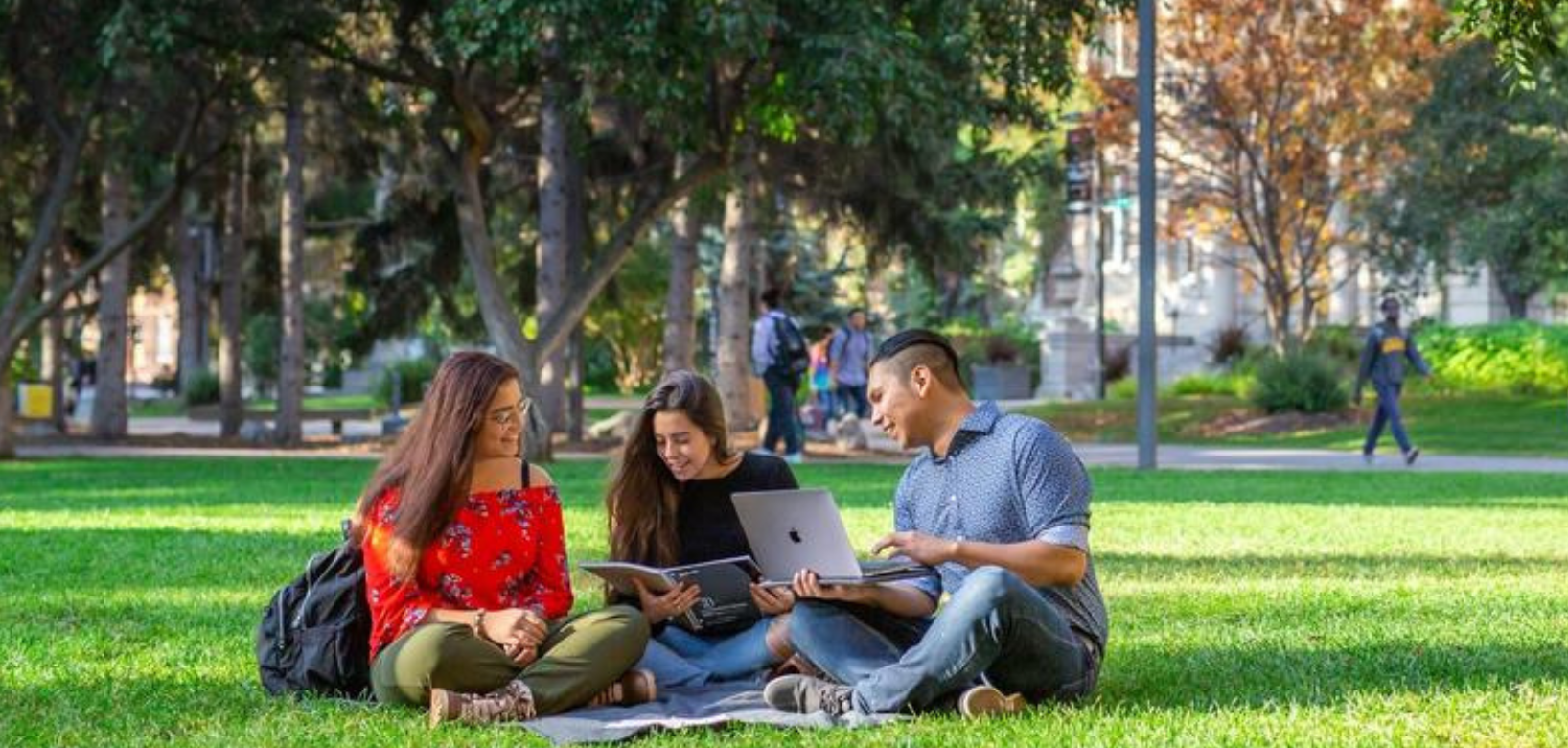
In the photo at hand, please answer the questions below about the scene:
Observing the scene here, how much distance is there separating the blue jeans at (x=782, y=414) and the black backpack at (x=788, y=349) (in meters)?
0.35

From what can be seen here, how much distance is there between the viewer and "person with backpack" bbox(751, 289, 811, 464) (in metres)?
25.8

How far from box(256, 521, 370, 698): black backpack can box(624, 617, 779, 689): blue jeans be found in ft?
2.97

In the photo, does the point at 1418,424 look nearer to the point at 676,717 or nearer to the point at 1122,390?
the point at 1122,390

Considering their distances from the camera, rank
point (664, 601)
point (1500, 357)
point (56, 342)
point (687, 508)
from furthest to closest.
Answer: point (1500, 357) → point (56, 342) → point (687, 508) → point (664, 601)

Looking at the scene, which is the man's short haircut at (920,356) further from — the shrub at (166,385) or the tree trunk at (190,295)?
the shrub at (166,385)

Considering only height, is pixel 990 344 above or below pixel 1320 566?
above

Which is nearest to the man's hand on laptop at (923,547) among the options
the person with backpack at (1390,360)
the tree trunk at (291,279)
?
the person with backpack at (1390,360)

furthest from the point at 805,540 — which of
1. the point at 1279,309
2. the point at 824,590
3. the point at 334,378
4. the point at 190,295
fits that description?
the point at 334,378

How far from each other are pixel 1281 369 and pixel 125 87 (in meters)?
17.6

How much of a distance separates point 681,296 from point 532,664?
1066 inches

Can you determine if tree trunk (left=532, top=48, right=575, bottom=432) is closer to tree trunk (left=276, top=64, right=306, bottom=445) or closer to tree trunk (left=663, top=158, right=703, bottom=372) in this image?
tree trunk (left=663, top=158, right=703, bottom=372)

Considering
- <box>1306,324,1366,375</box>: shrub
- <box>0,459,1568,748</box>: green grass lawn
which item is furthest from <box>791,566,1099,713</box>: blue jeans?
<box>1306,324,1366,375</box>: shrub

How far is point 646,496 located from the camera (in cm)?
861

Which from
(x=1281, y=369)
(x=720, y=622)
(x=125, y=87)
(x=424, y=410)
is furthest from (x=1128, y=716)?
(x=1281, y=369)
